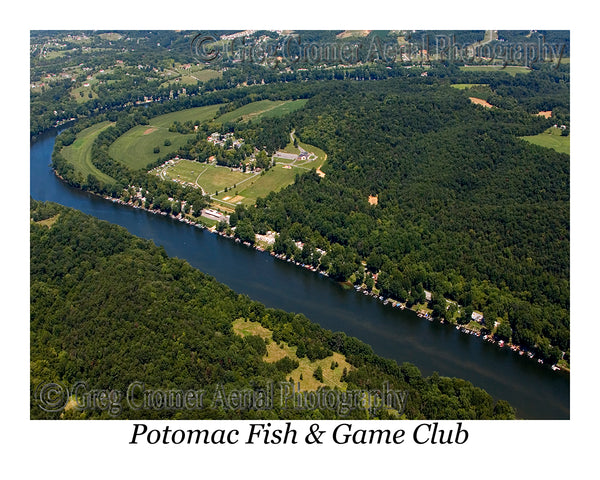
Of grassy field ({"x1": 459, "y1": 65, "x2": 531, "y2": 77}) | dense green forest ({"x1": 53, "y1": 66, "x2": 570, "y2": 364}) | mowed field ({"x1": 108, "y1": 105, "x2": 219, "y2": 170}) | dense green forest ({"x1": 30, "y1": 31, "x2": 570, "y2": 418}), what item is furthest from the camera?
grassy field ({"x1": 459, "y1": 65, "x2": 531, "y2": 77})

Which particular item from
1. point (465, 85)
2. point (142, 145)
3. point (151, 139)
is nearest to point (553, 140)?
point (465, 85)

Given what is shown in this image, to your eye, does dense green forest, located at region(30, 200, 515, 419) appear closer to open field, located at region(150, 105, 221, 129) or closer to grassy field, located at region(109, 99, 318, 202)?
grassy field, located at region(109, 99, 318, 202)

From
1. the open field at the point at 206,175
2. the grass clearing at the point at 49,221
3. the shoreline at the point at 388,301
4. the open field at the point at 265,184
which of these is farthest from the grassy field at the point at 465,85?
the grass clearing at the point at 49,221

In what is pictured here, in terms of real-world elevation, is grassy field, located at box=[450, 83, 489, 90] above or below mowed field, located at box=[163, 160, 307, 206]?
above

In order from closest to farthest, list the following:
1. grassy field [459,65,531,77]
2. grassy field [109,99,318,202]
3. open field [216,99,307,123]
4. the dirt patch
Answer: grassy field [109,99,318,202] < the dirt patch < open field [216,99,307,123] < grassy field [459,65,531,77]

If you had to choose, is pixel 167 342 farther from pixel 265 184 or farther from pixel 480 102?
pixel 480 102

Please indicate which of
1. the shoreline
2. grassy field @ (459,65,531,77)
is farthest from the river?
grassy field @ (459,65,531,77)

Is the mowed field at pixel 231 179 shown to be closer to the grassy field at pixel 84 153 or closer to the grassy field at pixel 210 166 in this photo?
the grassy field at pixel 210 166

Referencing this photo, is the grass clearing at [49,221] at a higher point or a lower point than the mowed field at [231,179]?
lower

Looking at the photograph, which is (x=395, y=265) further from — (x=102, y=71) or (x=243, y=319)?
(x=102, y=71)
